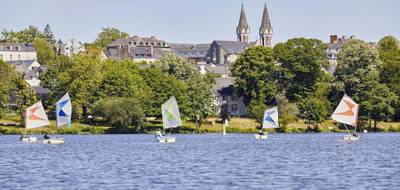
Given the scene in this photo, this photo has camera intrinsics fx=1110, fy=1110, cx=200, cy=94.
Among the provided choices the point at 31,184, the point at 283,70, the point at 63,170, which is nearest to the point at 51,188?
the point at 31,184

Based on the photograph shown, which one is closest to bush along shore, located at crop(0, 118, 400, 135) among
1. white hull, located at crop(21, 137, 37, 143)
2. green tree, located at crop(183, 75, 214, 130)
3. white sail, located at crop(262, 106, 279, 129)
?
green tree, located at crop(183, 75, 214, 130)

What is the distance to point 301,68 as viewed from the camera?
524 ft

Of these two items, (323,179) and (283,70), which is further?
(283,70)

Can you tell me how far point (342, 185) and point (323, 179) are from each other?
3.36m

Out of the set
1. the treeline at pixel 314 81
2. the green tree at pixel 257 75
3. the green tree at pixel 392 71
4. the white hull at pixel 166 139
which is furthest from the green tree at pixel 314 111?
the white hull at pixel 166 139

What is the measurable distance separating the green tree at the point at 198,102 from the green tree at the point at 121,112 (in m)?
7.31

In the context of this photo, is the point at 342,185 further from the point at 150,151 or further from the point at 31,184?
the point at 150,151

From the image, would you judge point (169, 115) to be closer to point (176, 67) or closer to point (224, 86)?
point (176, 67)

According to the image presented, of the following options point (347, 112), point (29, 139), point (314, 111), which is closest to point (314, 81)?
point (314, 111)

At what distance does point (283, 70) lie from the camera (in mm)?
161250

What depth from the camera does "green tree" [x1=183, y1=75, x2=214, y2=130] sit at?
146 meters

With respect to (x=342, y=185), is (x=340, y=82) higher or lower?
higher

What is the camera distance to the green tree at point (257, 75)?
159 m

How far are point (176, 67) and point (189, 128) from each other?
21.6 m
